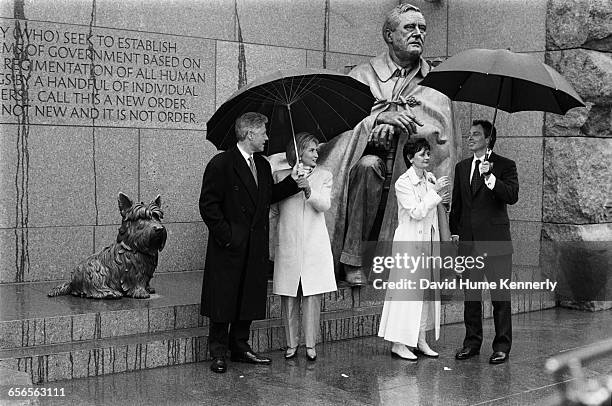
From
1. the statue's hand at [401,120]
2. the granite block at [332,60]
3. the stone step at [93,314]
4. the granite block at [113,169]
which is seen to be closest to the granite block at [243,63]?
the granite block at [332,60]

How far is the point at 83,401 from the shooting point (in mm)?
6297

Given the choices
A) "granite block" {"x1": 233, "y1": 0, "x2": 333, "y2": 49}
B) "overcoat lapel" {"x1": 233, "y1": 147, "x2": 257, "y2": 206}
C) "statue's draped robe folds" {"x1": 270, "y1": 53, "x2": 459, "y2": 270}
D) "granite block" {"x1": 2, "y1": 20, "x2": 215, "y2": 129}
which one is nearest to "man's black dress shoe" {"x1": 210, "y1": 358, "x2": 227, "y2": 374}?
"overcoat lapel" {"x1": 233, "y1": 147, "x2": 257, "y2": 206}

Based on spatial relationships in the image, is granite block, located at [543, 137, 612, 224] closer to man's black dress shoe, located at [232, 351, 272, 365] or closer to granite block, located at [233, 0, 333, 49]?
granite block, located at [233, 0, 333, 49]

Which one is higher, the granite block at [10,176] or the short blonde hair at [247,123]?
the short blonde hair at [247,123]

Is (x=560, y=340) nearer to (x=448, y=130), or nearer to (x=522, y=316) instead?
(x=522, y=316)

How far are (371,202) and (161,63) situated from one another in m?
2.75

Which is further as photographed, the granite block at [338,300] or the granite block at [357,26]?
the granite block at [357,26]

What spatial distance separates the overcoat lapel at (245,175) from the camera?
732cm

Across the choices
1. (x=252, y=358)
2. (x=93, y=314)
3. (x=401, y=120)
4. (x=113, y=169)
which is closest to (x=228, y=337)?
(x=252, y=358)

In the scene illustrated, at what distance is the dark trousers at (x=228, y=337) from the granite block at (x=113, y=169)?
272 cm

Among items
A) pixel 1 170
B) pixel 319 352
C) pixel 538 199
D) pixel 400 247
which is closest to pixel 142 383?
pixel 319 352

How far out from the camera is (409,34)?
9.77 metres

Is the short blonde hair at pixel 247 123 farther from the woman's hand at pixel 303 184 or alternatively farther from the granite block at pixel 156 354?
the granite block at pixel 156 354

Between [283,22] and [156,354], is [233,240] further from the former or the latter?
[283,22]
